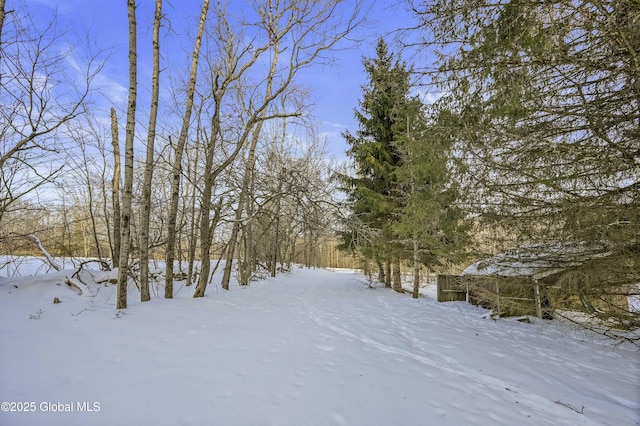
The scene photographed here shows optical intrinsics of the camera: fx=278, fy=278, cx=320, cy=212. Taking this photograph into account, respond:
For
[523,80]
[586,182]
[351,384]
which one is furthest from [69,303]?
[586,182]

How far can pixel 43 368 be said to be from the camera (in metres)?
2.32

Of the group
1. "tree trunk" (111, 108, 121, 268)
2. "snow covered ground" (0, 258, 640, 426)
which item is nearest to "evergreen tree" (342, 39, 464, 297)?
"snow covered ground" (0, 258, 640, 426)

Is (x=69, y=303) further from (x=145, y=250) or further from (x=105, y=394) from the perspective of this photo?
(x=105, y=394)

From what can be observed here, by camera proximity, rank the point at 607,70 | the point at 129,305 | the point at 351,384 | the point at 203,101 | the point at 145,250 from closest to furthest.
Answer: the point at 351,384 < the point at 607,70 < the point at 129,305 < the point at 145,250 < the point at 203,101

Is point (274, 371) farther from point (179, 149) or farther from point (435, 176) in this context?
point (179, 149)

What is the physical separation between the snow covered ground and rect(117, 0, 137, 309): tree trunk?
1.57ft

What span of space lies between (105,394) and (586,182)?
16.8ft

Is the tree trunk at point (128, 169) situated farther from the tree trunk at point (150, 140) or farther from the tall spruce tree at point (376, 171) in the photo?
the tall spruce tree at point (376, 171)

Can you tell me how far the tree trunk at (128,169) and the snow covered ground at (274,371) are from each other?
480mm

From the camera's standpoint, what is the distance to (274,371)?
8.84 ft

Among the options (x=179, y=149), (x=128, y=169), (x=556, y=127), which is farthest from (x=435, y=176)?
(x=179, y=149)

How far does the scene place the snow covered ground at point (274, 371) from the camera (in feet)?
6.52

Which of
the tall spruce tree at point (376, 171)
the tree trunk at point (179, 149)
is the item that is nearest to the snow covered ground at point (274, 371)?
the tree trunk at point (179, 149)

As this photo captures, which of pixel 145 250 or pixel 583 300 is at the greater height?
pixel 145 250
